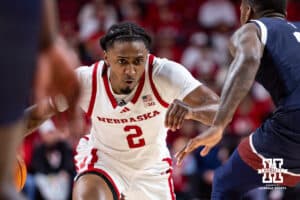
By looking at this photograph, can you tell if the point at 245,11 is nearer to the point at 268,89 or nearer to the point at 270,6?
the point at 270,6

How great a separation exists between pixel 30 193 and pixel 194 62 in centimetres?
450

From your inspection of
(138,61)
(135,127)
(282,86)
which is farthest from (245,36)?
(135,127)

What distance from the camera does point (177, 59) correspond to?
1308 centimetres

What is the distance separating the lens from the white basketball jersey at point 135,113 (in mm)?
5543

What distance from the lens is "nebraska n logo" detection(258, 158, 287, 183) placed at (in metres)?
4.93

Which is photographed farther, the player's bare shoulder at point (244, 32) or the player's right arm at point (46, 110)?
the player's right arm at point (46, 110)

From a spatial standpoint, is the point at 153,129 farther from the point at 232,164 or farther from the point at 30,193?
the point at 30,193

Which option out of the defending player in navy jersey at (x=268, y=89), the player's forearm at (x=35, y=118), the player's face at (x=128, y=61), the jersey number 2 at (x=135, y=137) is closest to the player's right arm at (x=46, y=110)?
the player's forearm at (x=35, y=118)

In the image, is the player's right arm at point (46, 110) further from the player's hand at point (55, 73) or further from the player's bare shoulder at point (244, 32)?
the player's hand at point (55, 73)

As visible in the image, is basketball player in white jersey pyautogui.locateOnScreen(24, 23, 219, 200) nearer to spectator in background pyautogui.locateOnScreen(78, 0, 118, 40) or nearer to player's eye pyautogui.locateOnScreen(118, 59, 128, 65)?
player's eye pyautogui.locateOnScreen(118, 59, 128, 65)

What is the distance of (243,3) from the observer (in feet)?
17.0

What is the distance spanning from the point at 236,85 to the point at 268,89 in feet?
2.35

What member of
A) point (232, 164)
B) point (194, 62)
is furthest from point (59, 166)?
point (232, 164)

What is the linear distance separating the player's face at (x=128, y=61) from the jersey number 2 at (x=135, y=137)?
0.32 m
